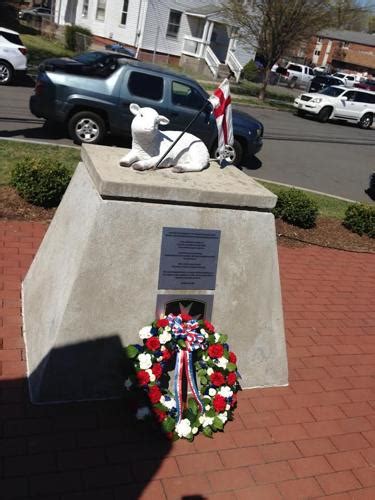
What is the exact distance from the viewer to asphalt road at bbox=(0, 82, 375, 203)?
38.0 ft

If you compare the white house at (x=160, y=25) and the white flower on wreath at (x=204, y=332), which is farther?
the white house at (x=160, y=25)

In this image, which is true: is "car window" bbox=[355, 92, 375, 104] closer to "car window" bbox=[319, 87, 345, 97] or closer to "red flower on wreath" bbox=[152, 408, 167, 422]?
"car window" bbox=[319, 87, 345, 97]

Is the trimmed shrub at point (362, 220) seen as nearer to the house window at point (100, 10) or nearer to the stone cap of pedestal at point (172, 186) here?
the stone cap of pedestal at point (172, 186)

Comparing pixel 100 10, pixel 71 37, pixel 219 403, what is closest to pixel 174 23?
pixel 100 10

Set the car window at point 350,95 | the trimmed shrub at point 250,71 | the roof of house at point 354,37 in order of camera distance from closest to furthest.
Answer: the car window at point 350,95 → the trimmed shrub at point 250,71 → the roof of house at point 354,37

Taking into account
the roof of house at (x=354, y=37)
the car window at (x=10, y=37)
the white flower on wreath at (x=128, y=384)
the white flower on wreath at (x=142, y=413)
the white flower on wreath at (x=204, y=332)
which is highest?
the roof of house at (x=354, y=37)

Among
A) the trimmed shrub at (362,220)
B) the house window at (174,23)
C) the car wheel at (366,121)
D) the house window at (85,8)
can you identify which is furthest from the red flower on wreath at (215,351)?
the house window at (85,8)

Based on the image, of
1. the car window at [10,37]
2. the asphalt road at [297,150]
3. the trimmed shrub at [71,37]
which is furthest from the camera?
the trimmed shrub at [71,37]

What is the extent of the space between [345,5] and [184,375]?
102 ft

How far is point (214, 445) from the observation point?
3.76 m

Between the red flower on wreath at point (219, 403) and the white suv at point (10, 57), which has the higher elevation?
the white suv at point (10, 57)

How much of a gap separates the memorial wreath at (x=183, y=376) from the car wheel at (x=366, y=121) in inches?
1000

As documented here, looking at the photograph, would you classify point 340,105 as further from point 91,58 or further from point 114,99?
point 114,99

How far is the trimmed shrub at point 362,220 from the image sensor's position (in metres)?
9.00
